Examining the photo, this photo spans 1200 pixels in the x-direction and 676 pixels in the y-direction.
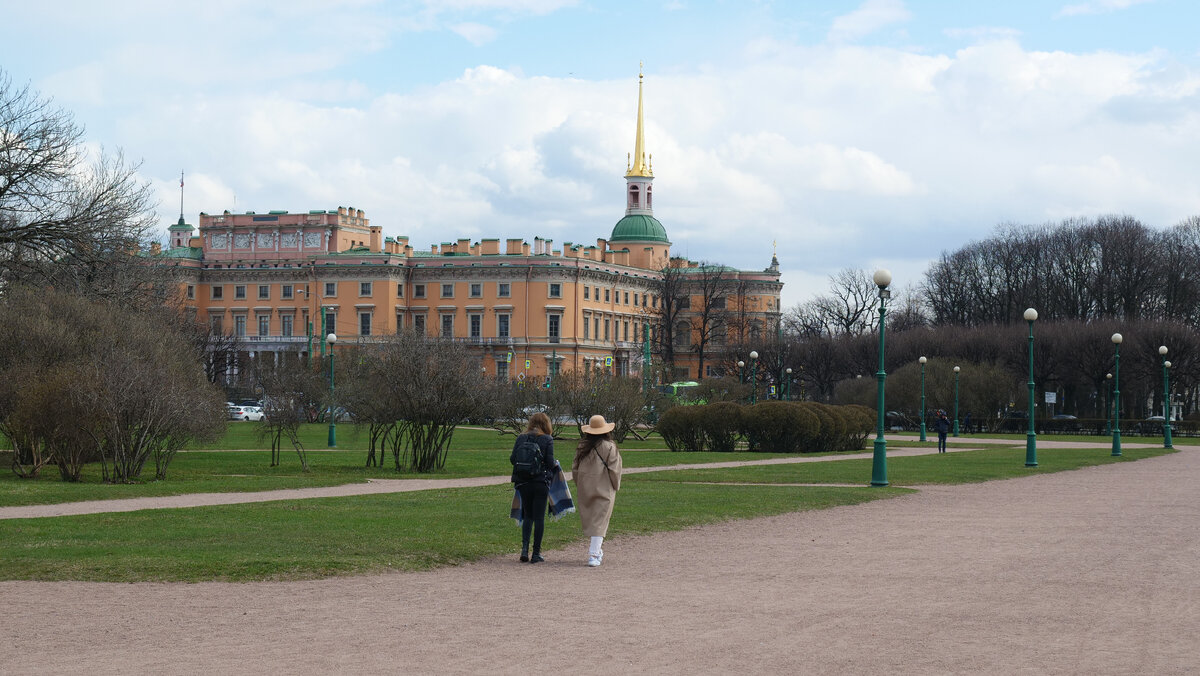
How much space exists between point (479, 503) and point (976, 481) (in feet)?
45.5

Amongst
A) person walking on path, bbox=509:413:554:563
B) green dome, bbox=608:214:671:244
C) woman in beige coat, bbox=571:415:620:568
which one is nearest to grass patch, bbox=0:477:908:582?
person walking on path, bbox=509:413:554:563

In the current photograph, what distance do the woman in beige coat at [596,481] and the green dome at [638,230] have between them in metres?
118

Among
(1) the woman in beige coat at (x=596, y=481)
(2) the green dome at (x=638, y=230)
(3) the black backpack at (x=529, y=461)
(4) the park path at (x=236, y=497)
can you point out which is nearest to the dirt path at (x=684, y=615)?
(1) the woman in beige coat at (x=596, y=481)

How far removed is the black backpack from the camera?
15.7 meters

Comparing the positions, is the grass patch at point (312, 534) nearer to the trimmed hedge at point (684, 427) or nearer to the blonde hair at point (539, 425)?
the blonde hair at point (539, 425)

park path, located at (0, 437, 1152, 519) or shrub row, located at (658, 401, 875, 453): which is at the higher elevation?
shrub row, located at (658, 401, 875, 453)

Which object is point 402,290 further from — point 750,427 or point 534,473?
point 534,473

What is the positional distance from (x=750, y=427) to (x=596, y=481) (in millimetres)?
33480

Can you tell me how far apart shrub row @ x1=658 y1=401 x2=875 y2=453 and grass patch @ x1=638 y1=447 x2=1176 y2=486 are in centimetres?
424

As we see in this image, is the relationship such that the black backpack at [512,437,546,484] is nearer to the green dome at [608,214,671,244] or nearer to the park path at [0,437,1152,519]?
the park path at [0,437,1152,519]

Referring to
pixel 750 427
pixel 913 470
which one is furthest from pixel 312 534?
pixel 750 427

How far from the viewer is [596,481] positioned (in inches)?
622

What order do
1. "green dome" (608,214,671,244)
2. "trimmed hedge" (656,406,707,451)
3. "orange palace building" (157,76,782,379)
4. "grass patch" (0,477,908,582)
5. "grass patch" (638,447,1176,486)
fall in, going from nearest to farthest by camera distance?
"grass patch" (0,477,908,582) → "grass patch" (638,447,1176,486) → "trimmed hedge" (656,406,707,451) → "orange palace building" (157,76,782,379) → "green dome" (608,214,671,244)

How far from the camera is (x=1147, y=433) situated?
3140 inches
